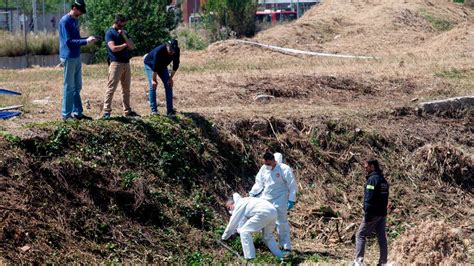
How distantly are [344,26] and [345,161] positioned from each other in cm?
1740

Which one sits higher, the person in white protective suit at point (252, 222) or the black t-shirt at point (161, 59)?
the black t-shirt at point (161, 59)

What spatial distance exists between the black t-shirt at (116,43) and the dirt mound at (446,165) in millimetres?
6855

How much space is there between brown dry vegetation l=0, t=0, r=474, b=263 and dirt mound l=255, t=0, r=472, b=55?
3.30 meters

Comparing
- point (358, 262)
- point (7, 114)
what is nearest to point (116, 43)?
point (7, 114)

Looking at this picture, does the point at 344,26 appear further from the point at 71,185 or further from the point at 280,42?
the point at 71,185

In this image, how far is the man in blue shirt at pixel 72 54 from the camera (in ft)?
50.3

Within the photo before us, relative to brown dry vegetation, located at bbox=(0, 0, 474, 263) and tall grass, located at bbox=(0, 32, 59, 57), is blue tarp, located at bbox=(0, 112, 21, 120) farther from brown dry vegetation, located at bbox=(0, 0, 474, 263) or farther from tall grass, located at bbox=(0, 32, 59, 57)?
tall grass, located at bbox=(0, 32, 59, 57)

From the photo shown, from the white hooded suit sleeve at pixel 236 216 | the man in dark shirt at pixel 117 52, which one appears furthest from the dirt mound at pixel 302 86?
the white hooded suit sleeve at pixel 236 216

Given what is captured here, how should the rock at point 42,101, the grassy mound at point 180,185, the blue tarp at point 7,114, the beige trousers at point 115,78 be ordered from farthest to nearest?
the rock at point 42,101 < the blue tarp at point 7,114 < the beige trousers at point 115,78 < the grassy mound at point 180,185

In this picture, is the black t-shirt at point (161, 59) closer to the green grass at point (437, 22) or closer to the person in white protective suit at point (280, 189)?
the person in white protective suit at point (280, 189)

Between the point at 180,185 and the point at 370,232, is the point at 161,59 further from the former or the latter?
the point at 370,232

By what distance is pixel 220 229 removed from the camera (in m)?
16.0

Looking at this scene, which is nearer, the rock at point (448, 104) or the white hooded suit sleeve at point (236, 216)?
the white hooded suit sleeve at point (236, 216)

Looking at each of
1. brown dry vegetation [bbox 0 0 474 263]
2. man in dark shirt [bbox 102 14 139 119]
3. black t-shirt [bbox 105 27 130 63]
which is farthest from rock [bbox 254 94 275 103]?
black t-shirt [bbox 105 27 130 63]
